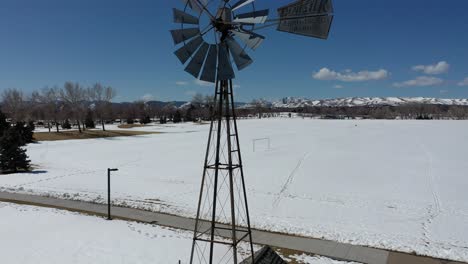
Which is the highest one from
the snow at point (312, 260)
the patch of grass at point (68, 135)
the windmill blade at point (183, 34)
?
the windmill blade at point (183, 34)

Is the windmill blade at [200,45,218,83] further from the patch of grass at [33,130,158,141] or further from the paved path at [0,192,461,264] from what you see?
the patch of grass at [33,130,158,141]

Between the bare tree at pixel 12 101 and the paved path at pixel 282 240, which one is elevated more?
the bare tree at pixel 12 101

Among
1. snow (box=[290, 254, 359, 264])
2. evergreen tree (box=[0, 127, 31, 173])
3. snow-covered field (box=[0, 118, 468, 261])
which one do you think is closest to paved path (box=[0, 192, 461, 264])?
snow (box=[290, 254, 359, 264])

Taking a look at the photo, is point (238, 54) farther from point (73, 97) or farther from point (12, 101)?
point (12, 101)

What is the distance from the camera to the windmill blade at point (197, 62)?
303 inches

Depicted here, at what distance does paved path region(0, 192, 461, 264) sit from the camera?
12117 mm

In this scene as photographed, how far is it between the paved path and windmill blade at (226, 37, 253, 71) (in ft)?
26.6

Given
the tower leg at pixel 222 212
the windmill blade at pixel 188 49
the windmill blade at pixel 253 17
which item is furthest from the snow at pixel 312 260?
the windmill blade at pixel 253 17

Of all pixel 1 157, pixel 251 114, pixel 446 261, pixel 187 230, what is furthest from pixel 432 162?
pixel 251 114

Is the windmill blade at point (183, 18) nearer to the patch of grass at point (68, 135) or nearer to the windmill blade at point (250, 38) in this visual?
the windmill blade at point (250, 38)

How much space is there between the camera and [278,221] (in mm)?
15852

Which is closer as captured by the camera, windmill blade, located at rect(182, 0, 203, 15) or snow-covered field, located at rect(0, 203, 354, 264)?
windmill blade, located at rect(182, 0, 203, 15)

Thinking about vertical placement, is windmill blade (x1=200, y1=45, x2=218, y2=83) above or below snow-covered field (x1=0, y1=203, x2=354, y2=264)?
above

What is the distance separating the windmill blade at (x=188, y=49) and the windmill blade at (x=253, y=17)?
946 millimetres
